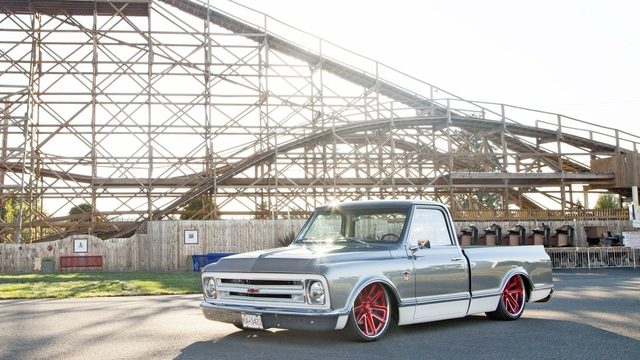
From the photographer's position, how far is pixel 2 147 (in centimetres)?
3716

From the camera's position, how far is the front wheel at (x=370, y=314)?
29.3 feet

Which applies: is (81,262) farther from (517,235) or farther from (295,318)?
(295,318)

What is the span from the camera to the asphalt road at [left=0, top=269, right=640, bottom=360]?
27.6ft

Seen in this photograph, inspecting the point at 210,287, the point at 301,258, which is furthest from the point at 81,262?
the point at 301,258

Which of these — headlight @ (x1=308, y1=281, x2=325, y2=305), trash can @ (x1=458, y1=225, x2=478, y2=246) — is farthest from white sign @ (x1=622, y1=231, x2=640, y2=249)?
headlight @ (x1=308, y1=281, x2=325, y2=305)

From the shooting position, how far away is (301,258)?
29.3ft

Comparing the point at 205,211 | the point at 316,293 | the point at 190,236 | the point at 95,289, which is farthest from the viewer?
the point at 205,211

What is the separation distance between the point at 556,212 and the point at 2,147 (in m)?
27.4

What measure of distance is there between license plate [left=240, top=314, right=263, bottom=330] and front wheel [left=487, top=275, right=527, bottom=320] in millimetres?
4036

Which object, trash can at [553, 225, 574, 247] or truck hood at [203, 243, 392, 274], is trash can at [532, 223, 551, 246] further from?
truck hood at [203, 243, 392, 274]

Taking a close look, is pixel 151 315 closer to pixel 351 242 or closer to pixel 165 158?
pixel 351 242

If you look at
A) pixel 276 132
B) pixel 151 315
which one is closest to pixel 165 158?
pixel 276 132

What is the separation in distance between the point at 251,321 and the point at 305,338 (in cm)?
94

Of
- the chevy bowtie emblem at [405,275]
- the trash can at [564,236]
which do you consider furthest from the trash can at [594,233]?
the chevy bowtie emblem at [405,275]
